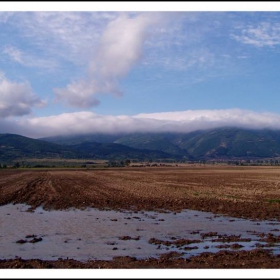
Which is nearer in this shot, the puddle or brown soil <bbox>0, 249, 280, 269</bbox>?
brown soil <bbox>0, 249, 280, 269</bbox>

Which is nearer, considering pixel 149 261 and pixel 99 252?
pixel 149 261

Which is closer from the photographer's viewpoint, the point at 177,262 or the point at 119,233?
the point at 177,262

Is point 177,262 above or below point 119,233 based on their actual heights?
above

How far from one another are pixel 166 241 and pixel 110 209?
12483 mm

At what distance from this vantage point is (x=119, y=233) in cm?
1909

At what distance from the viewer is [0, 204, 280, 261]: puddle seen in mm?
15109

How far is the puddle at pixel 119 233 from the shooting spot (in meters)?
15.1

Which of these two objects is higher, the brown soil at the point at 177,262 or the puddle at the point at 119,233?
the brown soil at the point at 177,262

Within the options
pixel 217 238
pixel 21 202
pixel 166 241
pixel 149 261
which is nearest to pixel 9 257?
pixel 149 261

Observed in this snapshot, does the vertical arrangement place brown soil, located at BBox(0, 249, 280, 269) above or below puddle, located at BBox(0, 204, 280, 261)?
above

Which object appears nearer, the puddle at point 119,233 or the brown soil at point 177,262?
the brown soil at point 177,262

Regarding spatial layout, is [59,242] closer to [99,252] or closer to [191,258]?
[99,252]

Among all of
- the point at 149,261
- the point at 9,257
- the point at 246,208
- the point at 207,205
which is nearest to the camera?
the point at 149,261

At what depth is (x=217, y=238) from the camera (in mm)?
17547
